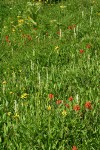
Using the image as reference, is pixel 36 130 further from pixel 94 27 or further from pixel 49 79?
pixel 94 27

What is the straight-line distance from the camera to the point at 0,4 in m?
11.8

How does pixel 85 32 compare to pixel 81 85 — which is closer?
pixel 81 85

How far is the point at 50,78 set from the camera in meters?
5.70

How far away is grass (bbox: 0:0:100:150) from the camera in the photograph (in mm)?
3986

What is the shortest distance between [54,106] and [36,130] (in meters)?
0.83

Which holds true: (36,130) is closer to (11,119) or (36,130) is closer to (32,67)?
(11,119)

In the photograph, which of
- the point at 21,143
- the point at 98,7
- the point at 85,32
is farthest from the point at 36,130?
the point at 98,7

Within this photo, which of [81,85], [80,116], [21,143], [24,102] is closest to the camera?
[21,143]

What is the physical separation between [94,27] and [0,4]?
15.2 ft

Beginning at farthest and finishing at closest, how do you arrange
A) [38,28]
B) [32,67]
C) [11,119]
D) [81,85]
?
[38,28]
[32,67]
[81,85]
[11,119]

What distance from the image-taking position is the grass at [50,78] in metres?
3.99

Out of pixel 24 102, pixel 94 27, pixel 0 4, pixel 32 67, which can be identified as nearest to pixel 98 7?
pixel 94 27

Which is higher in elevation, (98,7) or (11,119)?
(98,7)

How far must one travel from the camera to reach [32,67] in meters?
6.31
